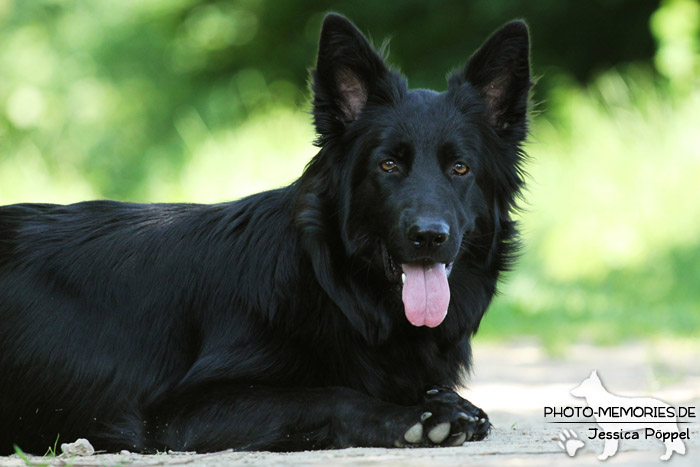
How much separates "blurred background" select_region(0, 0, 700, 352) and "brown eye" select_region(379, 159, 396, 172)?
271cm

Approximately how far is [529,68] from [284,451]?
2.23m

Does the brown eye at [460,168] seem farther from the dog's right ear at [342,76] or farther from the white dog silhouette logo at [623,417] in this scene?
the white dog silhouette logo at [623,417]

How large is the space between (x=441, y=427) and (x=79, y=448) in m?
1.57

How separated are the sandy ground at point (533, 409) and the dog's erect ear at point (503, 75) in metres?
1.60

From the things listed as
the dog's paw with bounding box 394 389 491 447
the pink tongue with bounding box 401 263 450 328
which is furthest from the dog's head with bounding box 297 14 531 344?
the dog's paw with bounding box 394 389 491 447

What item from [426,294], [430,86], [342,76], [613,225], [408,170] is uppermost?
[430,86]

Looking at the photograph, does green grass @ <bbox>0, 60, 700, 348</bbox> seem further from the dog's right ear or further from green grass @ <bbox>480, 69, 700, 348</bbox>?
the dog's right ear

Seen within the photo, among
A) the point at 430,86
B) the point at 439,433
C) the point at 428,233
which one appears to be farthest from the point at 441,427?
the point at 430,86

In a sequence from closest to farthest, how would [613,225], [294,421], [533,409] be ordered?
1. [294,421]
2. [533,409]
3. [613,225]

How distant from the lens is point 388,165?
4.39m

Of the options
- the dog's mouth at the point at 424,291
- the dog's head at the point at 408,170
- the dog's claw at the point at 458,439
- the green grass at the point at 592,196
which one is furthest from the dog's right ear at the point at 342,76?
the green grass at the point at 592,196

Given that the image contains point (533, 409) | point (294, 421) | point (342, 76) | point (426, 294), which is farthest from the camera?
point (533, 409)

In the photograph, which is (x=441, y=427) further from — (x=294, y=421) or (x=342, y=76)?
(x=342, y=76)

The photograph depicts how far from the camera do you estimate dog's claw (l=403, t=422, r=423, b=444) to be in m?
3.79
